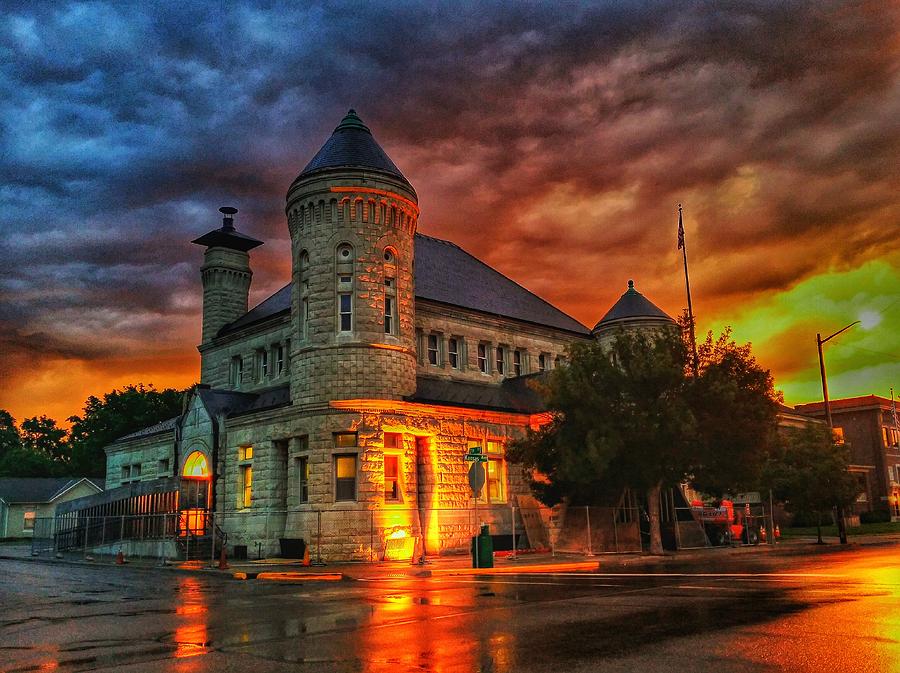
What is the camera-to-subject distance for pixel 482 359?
44844 millimetres

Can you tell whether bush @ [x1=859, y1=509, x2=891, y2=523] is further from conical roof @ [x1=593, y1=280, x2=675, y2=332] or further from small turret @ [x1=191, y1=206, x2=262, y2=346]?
small turret @ [x1=191, y1=206, x2=262, y2=346]

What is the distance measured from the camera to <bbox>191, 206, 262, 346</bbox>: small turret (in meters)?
50.9

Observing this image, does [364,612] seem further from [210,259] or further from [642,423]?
[210,259]

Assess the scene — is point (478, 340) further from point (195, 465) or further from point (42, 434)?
point (42, 434)

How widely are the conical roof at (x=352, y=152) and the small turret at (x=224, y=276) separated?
55.3ft

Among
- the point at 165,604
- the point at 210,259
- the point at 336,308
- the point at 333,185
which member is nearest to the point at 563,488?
the point at 336,308

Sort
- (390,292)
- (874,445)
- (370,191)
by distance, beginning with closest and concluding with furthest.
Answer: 1. (370,191)
2. (390,292)
3. (874,445)

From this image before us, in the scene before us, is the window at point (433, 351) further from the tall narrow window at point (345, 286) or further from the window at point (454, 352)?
the tall narrow window at point (345, 286)

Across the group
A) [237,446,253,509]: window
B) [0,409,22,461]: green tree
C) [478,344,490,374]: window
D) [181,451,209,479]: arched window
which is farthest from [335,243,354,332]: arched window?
[0,409,22,461]: green tree

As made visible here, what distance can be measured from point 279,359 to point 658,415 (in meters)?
22.7

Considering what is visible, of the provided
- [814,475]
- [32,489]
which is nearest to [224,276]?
[814,475]

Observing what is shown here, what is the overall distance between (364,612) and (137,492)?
29.3 meters

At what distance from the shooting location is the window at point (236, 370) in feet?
155

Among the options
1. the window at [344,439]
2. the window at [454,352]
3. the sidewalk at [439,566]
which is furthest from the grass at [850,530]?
the window at [344,439]
